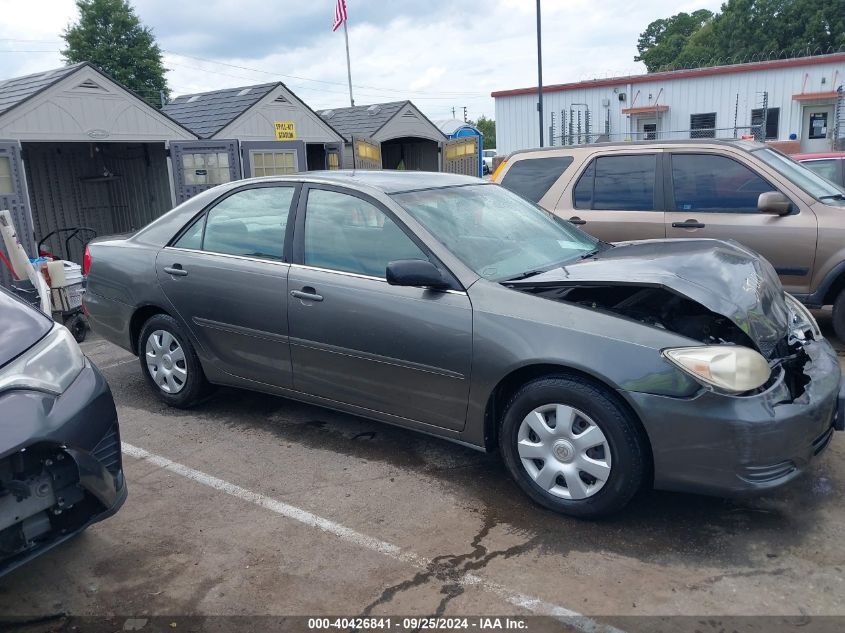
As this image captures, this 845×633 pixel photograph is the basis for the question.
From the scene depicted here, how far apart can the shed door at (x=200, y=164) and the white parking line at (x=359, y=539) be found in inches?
306

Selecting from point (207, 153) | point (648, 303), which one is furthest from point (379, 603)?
point (207, 153)

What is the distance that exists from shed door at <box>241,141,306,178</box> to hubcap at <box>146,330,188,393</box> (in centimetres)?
704

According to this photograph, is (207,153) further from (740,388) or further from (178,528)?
(740,388)

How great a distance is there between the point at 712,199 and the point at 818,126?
2246 centimetres

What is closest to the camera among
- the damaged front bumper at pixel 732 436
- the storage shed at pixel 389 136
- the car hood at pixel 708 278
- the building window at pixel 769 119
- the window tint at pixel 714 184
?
the damaged front bumper at pixel 732 436

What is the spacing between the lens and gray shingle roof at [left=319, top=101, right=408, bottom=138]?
53.8 feet

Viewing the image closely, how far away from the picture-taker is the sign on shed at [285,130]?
13.4 m

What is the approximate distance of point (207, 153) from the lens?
37.3 ft

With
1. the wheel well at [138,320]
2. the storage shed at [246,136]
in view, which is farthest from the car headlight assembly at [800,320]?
the storage shed at [246,136]

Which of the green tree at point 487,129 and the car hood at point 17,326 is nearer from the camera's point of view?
the car hood at point 17,326

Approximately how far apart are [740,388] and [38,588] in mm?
3101

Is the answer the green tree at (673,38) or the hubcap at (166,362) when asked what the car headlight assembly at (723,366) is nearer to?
the hubcap at (166,362)

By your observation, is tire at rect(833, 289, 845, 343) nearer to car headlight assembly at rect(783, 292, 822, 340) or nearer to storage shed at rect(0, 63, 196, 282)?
car headlight assembly at rect(783, 292, 822, 340)

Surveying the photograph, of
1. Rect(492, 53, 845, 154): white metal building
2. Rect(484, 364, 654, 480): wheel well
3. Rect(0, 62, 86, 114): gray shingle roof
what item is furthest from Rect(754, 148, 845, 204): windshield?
Rect(492, 53, 845, 154): white metal building
